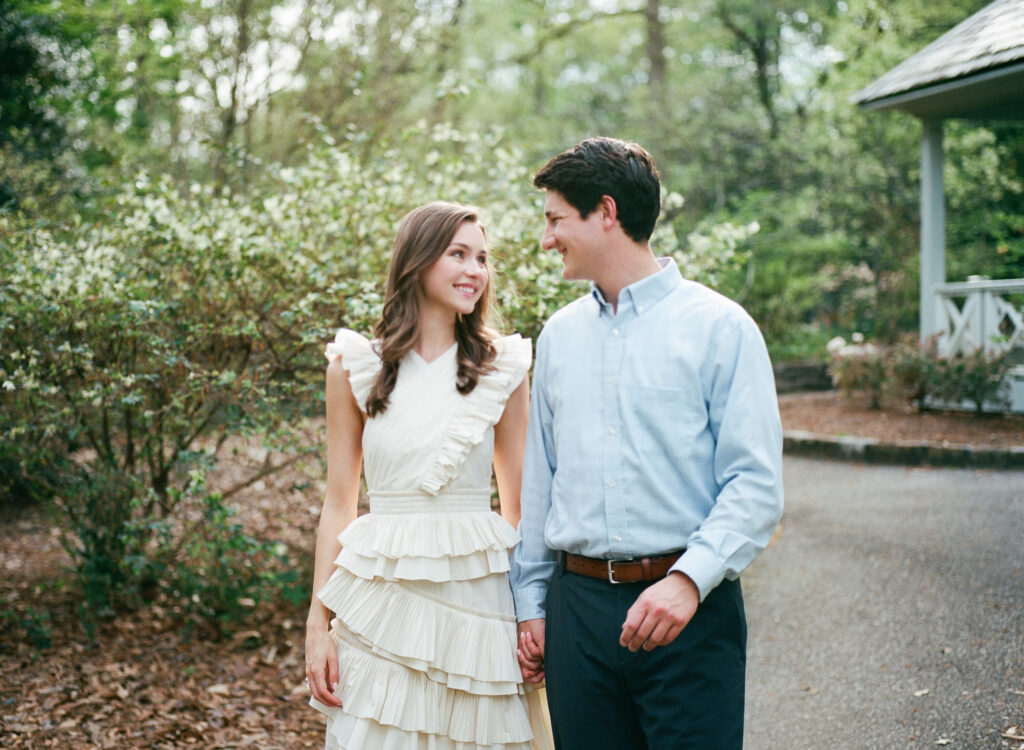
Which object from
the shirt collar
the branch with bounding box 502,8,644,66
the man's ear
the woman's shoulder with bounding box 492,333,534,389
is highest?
the branch with bounding box 502,8,644,66

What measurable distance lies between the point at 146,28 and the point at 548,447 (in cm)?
992

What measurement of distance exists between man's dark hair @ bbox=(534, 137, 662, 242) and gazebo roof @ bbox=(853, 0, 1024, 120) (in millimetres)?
7896

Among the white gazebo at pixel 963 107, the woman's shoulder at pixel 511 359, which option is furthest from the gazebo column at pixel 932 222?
the woman's shoulder at pixel 511 359

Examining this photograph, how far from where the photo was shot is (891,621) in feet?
16.0

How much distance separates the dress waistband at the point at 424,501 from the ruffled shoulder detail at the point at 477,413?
0.11 ft

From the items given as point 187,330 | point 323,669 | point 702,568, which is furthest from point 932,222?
point 323,669

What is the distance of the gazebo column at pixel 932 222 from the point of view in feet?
35.9

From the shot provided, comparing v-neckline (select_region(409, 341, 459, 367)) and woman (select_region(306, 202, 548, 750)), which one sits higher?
v-neckline (select_region(409, 341, 459, 367))

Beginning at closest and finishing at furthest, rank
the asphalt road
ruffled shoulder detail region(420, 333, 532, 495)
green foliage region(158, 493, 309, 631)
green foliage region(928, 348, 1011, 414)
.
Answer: ruffled shoulder detail region(420, 333, 532, 495) < the asphalt road < green foliage region(158, 493, 309, 631) < green foliage region(928, 348, 1011, 414)

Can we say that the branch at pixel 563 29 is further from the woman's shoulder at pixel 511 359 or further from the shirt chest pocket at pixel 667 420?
the shirt chest pocket at pixel 667 420

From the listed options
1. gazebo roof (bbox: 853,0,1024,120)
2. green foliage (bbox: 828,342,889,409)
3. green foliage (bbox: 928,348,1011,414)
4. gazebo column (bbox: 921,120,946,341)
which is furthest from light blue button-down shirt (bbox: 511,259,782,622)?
gazebo column (bbox: 921,120,946,341)

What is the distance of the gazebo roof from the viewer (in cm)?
873

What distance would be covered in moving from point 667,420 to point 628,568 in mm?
343

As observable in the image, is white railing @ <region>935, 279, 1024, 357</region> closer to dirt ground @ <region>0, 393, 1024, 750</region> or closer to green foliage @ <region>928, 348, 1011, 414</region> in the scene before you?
green foliage @ <region>928, 348, 1011, 414</region>
